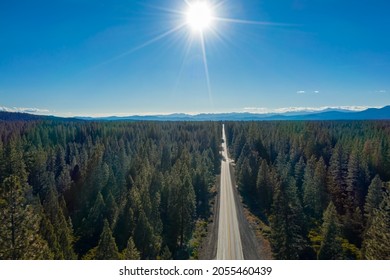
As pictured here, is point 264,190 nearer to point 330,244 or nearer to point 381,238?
point 330,244

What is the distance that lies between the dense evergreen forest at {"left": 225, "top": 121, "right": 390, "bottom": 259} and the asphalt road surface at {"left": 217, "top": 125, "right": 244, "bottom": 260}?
8.69ft

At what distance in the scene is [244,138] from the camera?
217ft

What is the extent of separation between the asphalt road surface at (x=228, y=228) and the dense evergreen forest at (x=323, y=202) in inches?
104

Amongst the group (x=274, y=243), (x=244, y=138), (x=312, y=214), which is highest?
(x=244, y=138)

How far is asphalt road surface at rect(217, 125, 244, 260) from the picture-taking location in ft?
54.9

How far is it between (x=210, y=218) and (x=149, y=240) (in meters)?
9.89

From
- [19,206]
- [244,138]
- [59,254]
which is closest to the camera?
[19,206]

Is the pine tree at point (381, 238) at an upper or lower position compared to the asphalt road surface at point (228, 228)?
upper

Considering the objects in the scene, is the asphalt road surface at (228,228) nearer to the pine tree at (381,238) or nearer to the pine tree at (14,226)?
the pine tree at (381,238)

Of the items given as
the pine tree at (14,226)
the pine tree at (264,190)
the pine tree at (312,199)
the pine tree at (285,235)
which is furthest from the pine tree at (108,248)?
the pine tree at (312,199)

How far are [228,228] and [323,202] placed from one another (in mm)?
14254

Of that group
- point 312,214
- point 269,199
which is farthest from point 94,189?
point 312,214

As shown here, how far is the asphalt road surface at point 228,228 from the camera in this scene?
16734 mm
